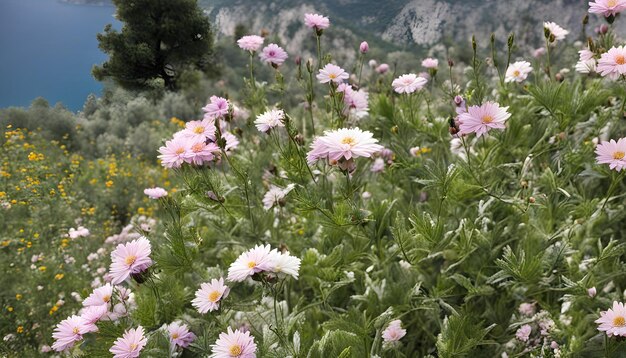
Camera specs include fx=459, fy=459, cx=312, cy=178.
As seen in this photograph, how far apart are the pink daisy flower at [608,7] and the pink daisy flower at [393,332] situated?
1.32 metres

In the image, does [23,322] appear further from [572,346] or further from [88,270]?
[572,346]

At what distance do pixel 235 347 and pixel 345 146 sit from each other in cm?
64

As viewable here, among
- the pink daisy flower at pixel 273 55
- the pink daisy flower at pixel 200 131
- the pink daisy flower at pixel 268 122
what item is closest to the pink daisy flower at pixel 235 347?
the pink daisy flower at pixel 200 131

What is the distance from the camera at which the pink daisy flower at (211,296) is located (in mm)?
1441

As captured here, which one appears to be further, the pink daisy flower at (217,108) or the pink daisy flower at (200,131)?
the pink daisy flower at (217,108)

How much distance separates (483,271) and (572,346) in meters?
0.40

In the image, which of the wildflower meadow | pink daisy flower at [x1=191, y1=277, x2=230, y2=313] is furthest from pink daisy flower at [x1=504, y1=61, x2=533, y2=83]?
pink daisy flower at [x1=191, y1=277, x2=230, y2=313]

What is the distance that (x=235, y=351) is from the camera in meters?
1.25

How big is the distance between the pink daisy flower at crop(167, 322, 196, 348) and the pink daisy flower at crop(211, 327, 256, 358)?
12.1 inches

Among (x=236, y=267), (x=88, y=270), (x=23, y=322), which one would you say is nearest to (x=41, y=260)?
(x=88, y=270)

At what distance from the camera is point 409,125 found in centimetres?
225

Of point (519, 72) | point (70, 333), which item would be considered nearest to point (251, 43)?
point (519, 72)

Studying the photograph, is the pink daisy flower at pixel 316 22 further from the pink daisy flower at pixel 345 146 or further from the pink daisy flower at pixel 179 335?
the pink daisy flower at pixel 179 335

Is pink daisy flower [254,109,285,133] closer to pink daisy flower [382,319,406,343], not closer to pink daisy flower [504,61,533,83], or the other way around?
pink daisy flower [382,319,406,343]
